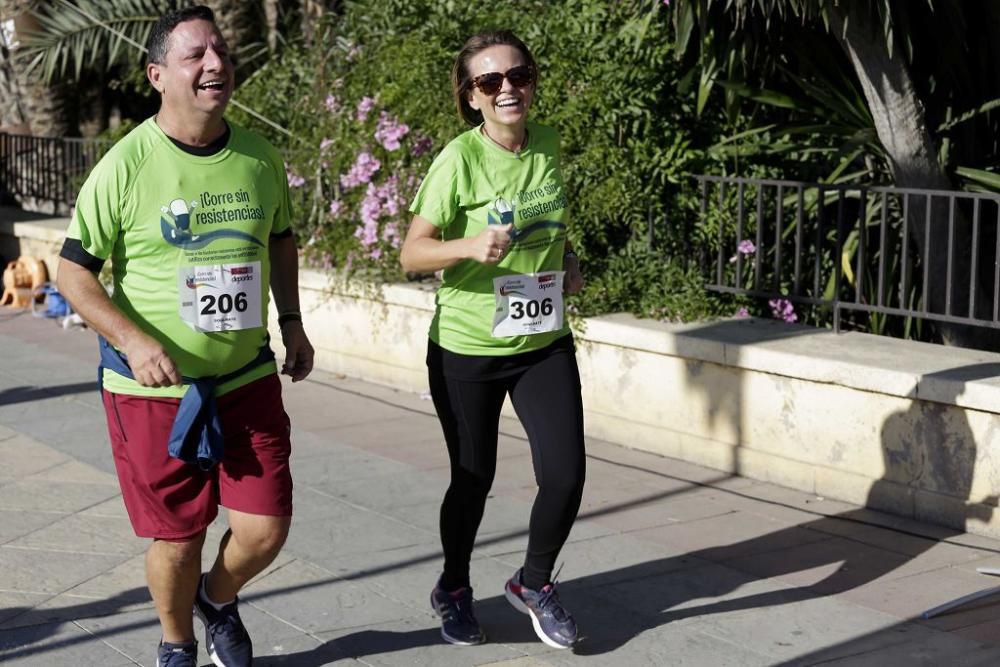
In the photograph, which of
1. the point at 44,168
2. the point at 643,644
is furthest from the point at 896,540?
the point at 44,168

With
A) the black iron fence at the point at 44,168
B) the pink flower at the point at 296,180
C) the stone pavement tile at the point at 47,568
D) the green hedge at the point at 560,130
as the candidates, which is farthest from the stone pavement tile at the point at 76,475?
the black iron fence at the point at 44,168

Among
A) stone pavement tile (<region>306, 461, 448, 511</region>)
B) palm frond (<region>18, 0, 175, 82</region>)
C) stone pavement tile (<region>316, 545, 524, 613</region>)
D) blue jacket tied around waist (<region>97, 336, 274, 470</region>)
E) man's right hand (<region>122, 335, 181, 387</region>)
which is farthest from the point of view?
palm frond (<region>18, 0, 175, 82</region>)

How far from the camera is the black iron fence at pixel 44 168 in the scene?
1272 centimetres

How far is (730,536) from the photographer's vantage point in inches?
235

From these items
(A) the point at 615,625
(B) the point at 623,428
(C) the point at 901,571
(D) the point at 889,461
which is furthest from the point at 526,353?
(B) the point at 623,428

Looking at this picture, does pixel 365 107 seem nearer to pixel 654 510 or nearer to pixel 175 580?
pixel 654 510

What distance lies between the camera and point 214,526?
6184mm

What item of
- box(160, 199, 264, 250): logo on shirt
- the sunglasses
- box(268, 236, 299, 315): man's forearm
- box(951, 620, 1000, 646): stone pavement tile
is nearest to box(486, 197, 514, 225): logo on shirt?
the sunglasses

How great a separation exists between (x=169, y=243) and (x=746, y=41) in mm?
4206

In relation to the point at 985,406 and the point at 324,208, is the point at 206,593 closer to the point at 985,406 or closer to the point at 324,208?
the point at 985,406

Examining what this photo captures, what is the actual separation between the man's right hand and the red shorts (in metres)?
0.20

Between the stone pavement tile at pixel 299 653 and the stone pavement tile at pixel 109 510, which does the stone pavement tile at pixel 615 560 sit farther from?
the stone pavement tile at pixel 109 510

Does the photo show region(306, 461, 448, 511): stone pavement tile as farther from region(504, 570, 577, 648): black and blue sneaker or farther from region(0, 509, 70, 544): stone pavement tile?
region(504, 570, 577, 648): black and blue sneaker

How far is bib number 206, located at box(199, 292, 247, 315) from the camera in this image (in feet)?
13.5
